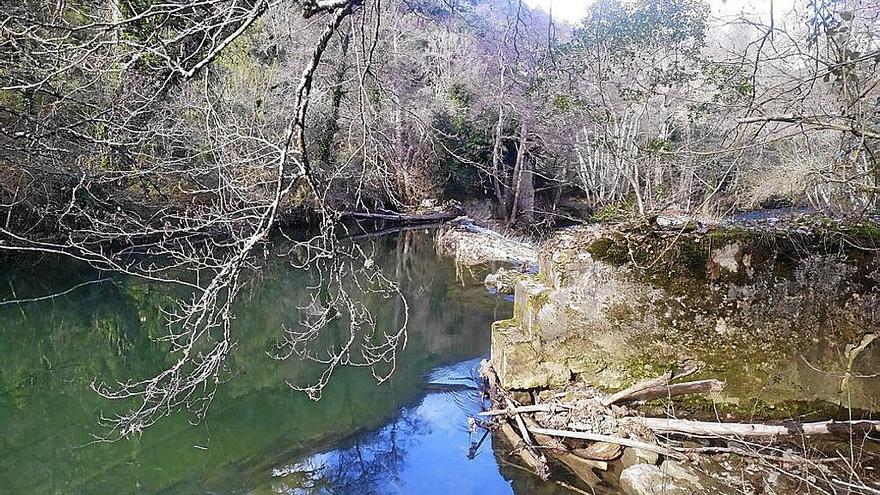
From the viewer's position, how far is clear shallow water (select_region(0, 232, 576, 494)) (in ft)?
15.4

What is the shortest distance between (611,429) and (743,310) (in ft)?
4.59

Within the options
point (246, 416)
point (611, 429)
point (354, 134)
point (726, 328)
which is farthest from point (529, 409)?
point (354, 134)

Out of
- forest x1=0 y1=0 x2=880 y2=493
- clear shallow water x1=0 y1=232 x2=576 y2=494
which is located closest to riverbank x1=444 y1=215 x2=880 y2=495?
forest x1=0 y1=0 x2=880 y2=493

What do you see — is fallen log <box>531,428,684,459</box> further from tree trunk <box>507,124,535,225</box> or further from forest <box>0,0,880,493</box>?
tree trunk <box>507,124,535,225</box>

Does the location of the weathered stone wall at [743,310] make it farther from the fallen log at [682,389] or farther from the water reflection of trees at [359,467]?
the water reflection of trees at [359,467]

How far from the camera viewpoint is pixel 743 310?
468 centimetres

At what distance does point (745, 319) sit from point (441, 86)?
13798 mm

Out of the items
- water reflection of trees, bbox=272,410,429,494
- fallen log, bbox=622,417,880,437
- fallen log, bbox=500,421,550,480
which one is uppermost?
fallen log, bbox=622,417,880,437

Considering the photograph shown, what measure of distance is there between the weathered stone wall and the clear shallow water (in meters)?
1.46

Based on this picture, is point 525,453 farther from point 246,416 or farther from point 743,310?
point 246,416

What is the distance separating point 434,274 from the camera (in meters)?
11.2

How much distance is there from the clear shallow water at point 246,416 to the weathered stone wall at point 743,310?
57.5 inches

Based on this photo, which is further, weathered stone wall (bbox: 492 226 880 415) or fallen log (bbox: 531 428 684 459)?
weathered stone wall (bbox: 492 226 880 415)

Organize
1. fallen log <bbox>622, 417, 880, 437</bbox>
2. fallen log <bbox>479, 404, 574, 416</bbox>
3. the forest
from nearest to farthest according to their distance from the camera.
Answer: the forest < fallen log <bbox>622, 417, 880, 437</bbox> < fallen log <bbox>479, 404, 574, 416</bbox>
